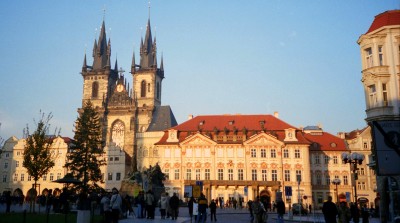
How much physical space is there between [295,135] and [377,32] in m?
34.3

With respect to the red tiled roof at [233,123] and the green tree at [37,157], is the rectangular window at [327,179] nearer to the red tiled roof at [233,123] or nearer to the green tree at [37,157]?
the red tiled roof at [233,123]

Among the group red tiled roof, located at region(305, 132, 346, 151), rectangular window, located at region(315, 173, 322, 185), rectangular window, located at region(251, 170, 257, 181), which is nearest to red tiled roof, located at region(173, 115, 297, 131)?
red tiled roof, located at region(305, 132, 346, 151)

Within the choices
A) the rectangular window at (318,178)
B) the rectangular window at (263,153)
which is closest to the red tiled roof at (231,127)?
the rectangular window at (263,153)

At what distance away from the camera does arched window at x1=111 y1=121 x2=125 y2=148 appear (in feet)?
272

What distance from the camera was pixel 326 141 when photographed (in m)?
61.9

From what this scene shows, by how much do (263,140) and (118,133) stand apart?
37.2 m

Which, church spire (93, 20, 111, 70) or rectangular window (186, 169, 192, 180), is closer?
rectangular window (186, 169, 192, 180)

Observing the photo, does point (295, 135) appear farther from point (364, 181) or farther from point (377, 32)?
point (377, 32)

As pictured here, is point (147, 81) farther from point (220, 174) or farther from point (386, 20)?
point (386, 20)

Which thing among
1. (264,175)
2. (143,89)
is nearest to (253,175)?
(264,175)

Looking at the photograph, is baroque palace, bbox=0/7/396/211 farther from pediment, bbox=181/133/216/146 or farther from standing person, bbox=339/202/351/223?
standing person, bbox=339/202/351/223

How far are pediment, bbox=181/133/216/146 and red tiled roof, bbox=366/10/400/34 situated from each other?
34983 mm

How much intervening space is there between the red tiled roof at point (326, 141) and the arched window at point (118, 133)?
126 feet

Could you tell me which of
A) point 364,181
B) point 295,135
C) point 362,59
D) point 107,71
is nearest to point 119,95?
point 107,71
